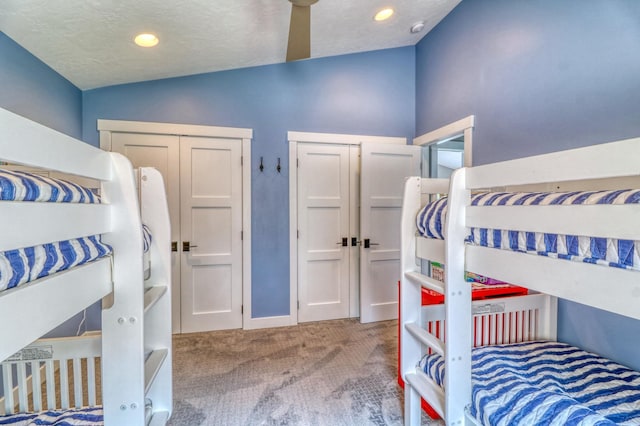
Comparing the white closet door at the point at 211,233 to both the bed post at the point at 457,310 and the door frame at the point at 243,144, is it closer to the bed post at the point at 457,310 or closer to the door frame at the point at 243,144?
the door frame at the point at 243,144

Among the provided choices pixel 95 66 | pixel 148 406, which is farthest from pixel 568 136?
pixel 95 66

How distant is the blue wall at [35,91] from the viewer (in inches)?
78.0

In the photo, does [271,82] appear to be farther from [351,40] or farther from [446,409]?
[446,409]

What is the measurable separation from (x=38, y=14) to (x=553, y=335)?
386 centimetres

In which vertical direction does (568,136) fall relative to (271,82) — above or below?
below

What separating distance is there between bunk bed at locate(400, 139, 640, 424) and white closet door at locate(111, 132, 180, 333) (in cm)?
240

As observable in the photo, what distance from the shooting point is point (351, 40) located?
3.10 meters

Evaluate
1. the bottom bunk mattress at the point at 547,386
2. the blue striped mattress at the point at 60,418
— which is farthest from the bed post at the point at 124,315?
the bottom bunk mattress at the point at 547,386

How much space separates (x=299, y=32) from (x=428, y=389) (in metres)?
2.08

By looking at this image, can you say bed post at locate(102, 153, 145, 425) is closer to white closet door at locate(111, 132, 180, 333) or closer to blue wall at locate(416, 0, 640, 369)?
white closet door at locate(111, 132, 180, 333)

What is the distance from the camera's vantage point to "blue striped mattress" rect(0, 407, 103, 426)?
4.01 ft

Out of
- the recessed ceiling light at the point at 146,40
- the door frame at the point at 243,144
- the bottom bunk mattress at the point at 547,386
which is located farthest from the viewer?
the door frame at the point at 243,144

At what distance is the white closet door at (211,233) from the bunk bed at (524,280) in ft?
6.84

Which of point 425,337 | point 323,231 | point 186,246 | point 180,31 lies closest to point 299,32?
point 180,31
